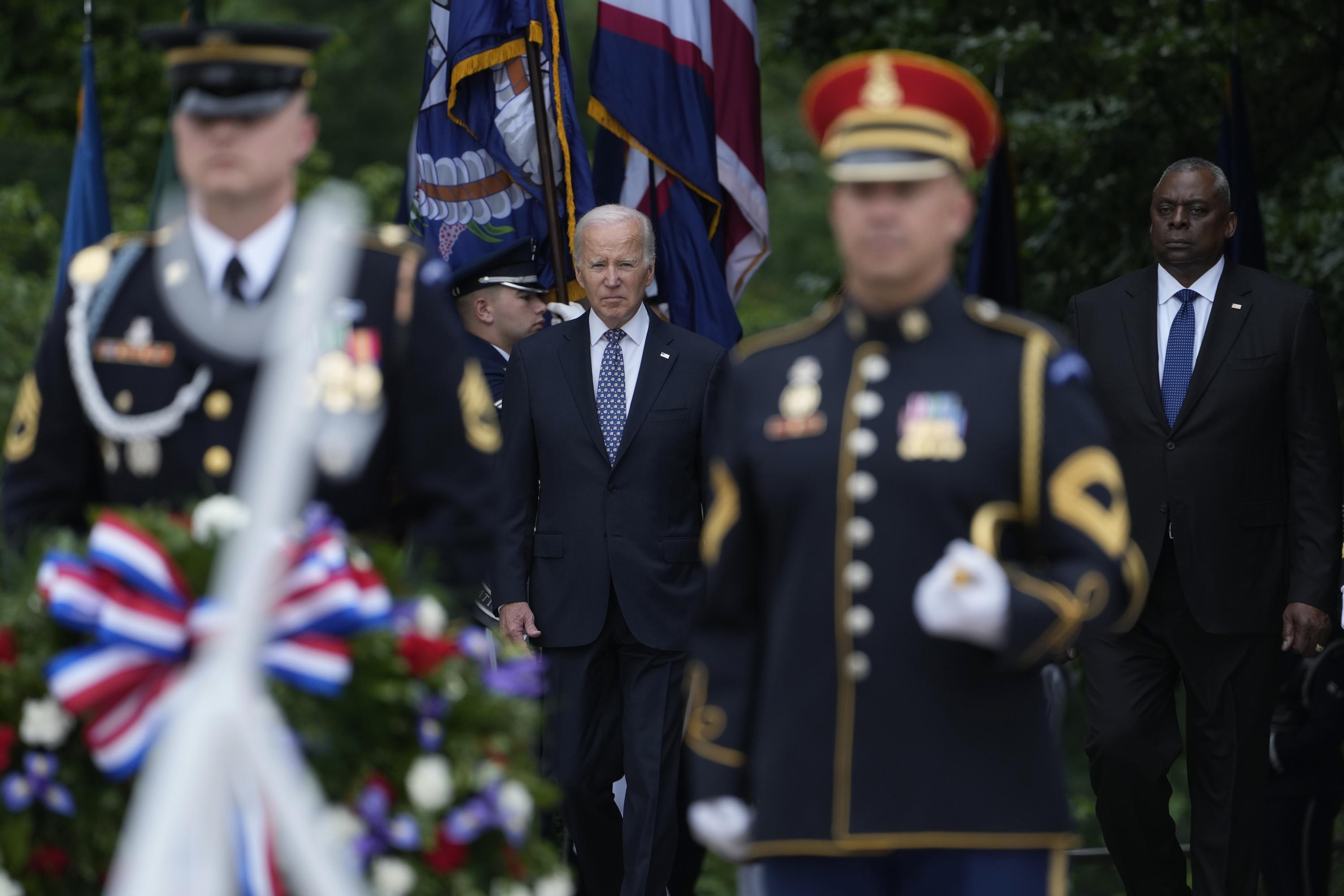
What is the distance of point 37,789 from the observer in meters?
3.56

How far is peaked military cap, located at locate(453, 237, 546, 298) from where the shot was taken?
8641mm

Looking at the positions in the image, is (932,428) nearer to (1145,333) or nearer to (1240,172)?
(1145,333)

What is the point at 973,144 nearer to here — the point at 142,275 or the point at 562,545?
the point at 142,275

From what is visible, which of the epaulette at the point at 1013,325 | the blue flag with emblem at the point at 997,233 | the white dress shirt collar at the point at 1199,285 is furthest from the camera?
the blue flag with emblem at the point at 997,233

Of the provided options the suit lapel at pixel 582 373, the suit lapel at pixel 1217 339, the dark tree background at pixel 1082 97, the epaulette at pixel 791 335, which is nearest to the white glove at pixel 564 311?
the suit lapel at pixel 582 373

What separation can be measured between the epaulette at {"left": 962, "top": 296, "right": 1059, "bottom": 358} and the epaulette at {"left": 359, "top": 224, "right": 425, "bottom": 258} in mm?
1089

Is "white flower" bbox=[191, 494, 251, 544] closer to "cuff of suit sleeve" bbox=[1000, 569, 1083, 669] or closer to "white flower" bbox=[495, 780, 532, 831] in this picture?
"white flower" bbox=[495, 780, 532, 831]

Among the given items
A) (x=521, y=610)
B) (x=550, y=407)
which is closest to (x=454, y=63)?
(x=550, y=407)

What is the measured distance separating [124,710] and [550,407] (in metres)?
4.22

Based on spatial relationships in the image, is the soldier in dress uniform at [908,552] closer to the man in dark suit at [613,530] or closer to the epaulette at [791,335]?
the epaulette at [791,335]

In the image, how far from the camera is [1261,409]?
7.41 meters

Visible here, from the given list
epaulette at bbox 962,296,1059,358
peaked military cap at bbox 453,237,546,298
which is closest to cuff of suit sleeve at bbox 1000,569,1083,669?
epaulette at bbox 962,296,1059,358

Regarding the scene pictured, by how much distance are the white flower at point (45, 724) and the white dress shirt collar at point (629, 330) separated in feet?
14.0

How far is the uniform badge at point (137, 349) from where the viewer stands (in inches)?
169
